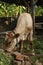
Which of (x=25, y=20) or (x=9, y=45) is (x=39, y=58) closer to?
(x=9, y=45)

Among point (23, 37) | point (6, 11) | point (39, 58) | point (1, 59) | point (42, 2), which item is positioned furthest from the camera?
point (6, 11)

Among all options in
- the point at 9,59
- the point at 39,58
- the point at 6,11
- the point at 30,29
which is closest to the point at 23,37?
the point at 30,29

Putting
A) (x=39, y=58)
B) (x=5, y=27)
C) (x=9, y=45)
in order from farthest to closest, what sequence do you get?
(x=5, y=27) → (x=39, y=58) → (x=9, y=45)

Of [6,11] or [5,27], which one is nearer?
[5,27]

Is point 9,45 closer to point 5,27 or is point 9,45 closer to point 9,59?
point 9,59

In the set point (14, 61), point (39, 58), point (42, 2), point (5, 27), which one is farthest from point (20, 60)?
point (5, 27)

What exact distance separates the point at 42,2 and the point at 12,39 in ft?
16.5

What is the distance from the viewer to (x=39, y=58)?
7078 millimetres

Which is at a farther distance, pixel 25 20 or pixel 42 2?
pixel 42 2

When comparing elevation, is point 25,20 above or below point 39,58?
above

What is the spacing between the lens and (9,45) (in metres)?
6.43

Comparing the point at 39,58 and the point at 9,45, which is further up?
the point at 9,45

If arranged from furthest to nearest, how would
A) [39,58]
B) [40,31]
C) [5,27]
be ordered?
[5,27], [40,31], [39,58]

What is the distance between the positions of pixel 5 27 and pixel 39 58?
670 centimetres
